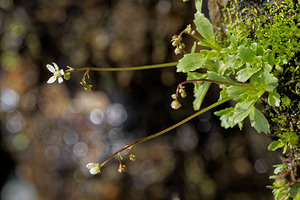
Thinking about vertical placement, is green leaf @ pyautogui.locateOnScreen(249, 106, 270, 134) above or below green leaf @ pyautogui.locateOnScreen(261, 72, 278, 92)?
below

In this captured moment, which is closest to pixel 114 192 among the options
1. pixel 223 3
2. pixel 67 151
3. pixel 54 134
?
pixel 67 151

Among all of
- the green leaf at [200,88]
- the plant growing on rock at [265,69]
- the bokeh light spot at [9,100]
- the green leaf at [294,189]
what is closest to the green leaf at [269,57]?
the plant growing on rock at [265,69]

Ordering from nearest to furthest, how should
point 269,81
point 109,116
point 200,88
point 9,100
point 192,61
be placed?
1. point 269,81
2. point 192,61
3. point 200,88
4. point 109,116
5. point 9,100

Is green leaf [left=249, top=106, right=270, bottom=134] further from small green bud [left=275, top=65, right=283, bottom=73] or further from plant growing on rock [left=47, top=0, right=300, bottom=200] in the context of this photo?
small green bud [left=275, top=65, right=283, bottom=73]

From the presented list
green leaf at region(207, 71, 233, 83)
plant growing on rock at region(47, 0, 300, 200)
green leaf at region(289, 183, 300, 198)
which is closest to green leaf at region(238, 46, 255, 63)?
plant growing on rock at region(47, 0, 300, 200)

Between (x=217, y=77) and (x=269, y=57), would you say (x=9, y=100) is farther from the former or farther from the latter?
(x=269, y=57)

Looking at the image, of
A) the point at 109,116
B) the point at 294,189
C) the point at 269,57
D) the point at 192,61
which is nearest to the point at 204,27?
the point at 192,61
